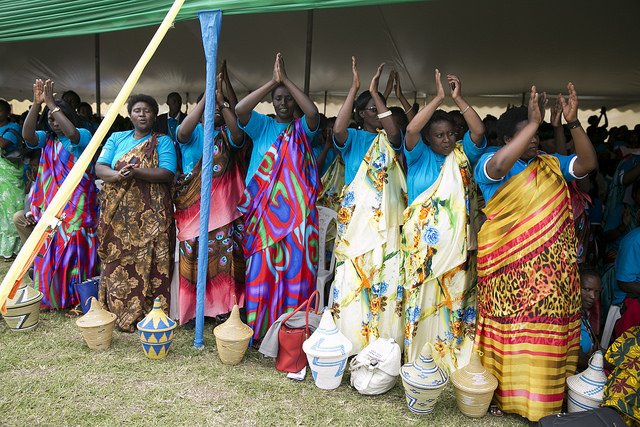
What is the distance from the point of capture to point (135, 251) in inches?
144

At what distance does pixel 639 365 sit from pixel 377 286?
146cm

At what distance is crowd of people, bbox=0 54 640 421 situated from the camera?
2648mm

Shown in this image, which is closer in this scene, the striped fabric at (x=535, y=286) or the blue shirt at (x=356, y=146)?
the striped fabric at (x=535, y=286)

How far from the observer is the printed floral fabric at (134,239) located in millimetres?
3609

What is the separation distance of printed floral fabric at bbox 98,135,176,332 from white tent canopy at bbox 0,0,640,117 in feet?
10.8

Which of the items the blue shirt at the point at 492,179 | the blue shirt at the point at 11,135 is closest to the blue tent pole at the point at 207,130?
the blue shirt at the point at 492,179

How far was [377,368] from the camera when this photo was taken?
2.87 meters

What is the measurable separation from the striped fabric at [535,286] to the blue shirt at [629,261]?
83 centimetres

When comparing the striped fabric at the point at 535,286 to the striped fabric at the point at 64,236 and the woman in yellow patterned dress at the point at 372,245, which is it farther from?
the striped fabric at the point at 64,236

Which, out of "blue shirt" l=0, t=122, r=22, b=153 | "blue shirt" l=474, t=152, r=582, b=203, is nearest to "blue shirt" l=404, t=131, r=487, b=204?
"blue shirt" l=474, t=152, r=582, b=203

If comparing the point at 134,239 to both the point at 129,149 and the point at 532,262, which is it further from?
the point at 532,262

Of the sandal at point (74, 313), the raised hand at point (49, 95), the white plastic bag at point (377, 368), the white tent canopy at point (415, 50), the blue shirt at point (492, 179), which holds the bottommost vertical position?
the sandal at point (74, 313)

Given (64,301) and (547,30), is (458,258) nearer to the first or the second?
(64,301)

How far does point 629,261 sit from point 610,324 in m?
0.44
